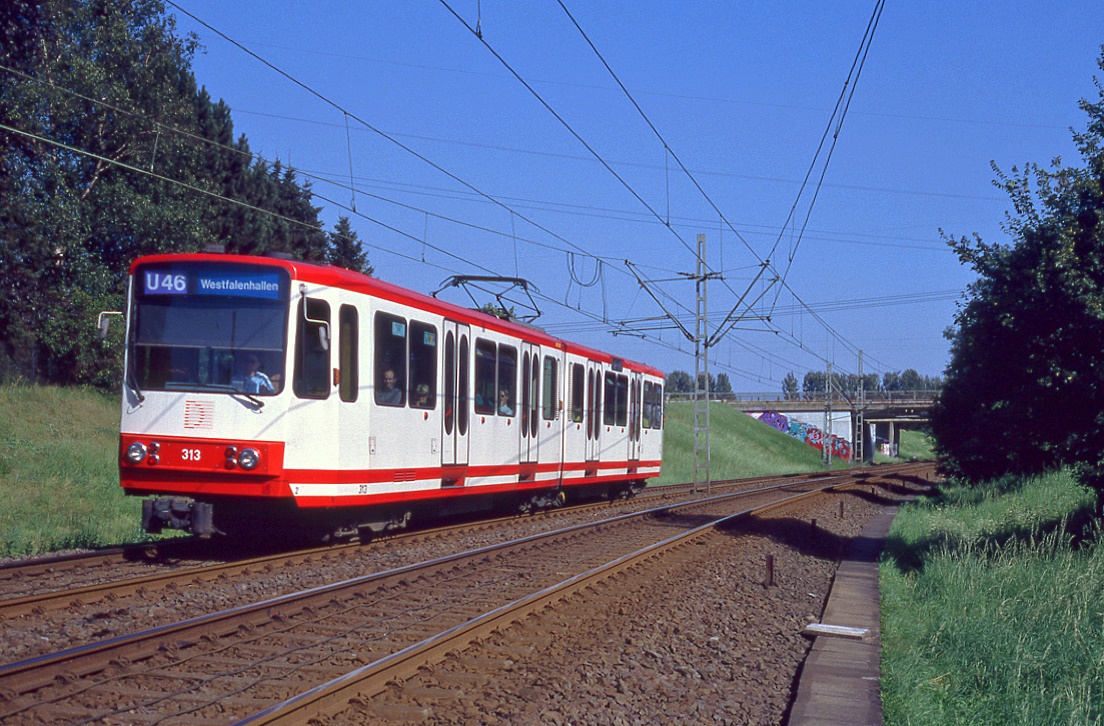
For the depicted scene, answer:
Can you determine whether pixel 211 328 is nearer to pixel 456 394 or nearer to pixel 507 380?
pixel 456 394

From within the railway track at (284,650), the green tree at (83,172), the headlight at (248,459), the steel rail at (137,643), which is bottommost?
the railway track at (284,650)

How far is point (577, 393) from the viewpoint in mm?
21422

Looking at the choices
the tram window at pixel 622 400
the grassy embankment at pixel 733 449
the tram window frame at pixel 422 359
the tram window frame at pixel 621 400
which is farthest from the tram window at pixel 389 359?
the grassy embankment at pixel 733 449

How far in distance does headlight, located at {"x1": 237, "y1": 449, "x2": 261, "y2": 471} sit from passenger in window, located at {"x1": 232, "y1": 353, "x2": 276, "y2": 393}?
67cm

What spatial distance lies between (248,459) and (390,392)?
2435 millimetres

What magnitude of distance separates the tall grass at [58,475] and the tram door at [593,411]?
8913 mm

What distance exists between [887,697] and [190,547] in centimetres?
939

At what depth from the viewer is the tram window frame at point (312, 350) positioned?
1170cm

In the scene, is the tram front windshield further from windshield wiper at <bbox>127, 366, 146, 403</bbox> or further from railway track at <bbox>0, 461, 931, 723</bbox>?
railway track at <bbox>0, 461, 931, 723</bbox>

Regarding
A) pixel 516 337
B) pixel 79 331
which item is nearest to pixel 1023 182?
pixel 516 337

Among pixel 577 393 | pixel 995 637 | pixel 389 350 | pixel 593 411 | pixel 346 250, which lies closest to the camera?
pixel 995 637

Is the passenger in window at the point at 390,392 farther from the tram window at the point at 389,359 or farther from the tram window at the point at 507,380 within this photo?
the tram window at the point at 507,380

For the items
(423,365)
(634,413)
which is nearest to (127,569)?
(423,365)

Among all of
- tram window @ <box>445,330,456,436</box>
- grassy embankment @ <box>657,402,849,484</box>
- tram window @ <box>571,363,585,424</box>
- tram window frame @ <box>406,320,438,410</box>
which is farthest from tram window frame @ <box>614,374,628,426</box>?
grassy embankment @ <box>657,402,849,484</box>
